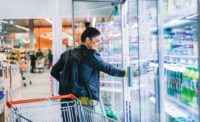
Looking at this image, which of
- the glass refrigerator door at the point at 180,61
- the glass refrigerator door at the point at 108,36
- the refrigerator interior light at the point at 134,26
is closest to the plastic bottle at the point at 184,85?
the glass refrigerator door at the point at 180,61

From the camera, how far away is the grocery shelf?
228cm

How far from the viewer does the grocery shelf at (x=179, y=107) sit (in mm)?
2281

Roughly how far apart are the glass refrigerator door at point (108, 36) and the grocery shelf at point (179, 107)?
1.90 meters

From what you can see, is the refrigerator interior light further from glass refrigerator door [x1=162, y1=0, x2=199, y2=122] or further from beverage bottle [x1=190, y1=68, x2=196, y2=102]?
beverage bottle [x1=190, y1=68, x2=196, y2=102]

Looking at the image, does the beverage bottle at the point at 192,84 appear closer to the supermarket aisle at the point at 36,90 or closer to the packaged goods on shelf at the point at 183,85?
the packaged goods on shelf at the point at 183,85

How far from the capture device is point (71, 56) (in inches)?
127

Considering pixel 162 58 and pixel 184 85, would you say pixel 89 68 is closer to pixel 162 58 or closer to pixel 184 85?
pixel 162 58

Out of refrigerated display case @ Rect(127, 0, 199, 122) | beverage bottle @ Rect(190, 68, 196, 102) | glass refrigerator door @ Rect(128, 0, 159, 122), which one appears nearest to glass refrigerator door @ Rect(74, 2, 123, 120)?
glass refrigerator door @ Rect(128, 0, 159, 122)

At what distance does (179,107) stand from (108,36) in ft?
8.81

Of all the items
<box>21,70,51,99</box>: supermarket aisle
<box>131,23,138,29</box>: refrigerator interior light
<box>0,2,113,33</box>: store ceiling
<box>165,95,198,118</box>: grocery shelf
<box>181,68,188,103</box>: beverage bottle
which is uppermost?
<box>0,2,113,33</box>: store ceiling

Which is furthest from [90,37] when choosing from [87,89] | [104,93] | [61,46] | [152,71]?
[104,93]

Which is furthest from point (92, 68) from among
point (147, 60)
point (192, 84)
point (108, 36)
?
point (108, 36)

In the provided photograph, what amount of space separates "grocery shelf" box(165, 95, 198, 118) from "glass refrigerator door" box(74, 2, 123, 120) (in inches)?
74.6

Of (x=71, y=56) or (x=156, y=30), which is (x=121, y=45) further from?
(x=156, y=30)
